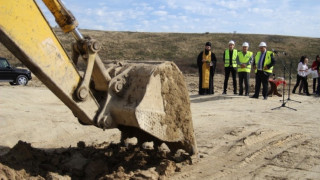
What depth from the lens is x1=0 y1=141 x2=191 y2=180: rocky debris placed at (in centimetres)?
417

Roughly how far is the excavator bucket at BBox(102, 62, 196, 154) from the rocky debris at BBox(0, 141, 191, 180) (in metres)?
0.41

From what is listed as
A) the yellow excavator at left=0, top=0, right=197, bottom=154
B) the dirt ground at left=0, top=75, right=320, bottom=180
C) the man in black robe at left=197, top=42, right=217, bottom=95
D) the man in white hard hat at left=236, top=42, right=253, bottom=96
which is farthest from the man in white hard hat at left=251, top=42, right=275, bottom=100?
the yellow excavator at left=0, top=0, right=197, bottom=154

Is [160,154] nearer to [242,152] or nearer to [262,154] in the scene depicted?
[242,152]

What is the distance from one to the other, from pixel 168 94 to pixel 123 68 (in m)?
0.64

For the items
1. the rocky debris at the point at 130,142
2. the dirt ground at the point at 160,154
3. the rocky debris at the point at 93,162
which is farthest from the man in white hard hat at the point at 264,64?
the rocky debris at the point at 93,162

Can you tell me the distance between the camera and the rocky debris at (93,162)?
4172mm

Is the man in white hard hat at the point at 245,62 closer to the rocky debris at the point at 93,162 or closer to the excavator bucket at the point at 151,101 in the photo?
the rocky debris at the point at 93,162

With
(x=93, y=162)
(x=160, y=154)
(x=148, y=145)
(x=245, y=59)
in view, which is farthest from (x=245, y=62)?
(x=93, y=162)

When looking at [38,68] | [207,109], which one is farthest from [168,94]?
[207,109]

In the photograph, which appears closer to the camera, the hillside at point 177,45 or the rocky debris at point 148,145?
the rocky debris at point 148,145

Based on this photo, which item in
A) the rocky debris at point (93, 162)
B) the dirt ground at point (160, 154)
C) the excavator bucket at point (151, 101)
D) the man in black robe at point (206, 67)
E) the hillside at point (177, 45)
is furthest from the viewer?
the hillside at point (177, 45)

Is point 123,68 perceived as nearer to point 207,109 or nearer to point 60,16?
point 60,16

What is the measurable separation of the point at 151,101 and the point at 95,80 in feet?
2.22

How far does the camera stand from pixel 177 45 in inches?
1464
